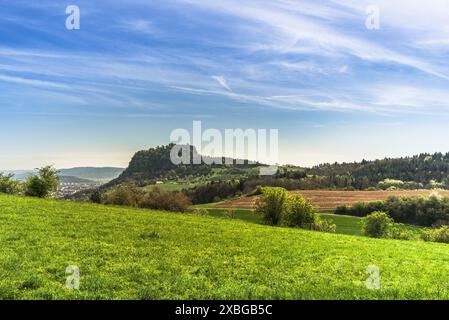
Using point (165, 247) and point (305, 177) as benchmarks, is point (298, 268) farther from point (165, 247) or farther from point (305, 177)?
point (305, 177)

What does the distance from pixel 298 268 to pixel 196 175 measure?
181m

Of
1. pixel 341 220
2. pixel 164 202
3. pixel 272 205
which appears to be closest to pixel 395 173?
pixel 341 220

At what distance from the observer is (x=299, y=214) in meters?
60.9

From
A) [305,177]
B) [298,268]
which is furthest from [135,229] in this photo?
[305,177]

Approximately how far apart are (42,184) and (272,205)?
36416 mm

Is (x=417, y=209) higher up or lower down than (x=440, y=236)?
higher up

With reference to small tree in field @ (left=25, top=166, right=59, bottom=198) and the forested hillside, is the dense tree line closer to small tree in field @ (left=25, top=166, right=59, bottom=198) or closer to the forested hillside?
the forested hillside

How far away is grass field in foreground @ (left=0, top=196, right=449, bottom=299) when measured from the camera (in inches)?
→ 546

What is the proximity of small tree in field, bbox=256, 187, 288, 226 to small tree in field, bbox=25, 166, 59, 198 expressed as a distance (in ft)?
111

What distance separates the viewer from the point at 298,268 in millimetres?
18766

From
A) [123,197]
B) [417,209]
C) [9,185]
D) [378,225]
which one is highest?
[9,185]

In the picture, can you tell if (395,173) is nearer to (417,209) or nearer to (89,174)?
(417,209)

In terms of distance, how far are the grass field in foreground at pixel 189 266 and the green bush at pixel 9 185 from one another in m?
48.1

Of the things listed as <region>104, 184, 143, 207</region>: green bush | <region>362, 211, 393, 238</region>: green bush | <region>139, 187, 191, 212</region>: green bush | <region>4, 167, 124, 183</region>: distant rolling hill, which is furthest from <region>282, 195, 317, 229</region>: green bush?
<region>4, 167, 124, 183</region>: distant rolling hill
